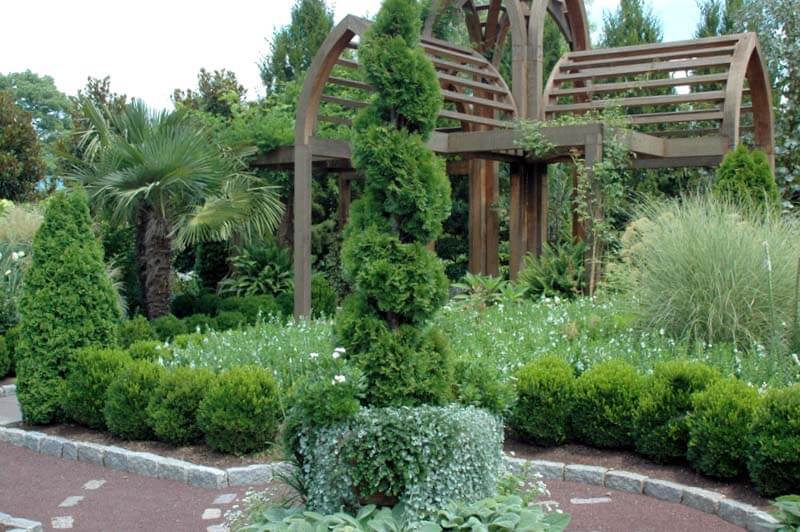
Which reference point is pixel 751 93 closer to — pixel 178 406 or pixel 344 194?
pixel 344 194

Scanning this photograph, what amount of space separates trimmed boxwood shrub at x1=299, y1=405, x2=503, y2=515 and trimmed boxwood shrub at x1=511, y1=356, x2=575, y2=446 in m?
1.54

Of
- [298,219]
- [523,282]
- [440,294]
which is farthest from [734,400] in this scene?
[298,219]

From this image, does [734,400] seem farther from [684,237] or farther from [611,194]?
[611,194]

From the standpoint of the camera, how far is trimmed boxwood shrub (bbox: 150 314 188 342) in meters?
9.56

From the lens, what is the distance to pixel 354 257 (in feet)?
13.9

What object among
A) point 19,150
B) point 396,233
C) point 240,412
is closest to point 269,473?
point 240,412

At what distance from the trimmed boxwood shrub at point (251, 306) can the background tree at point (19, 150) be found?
44.7 feet

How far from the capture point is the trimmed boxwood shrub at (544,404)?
18.2 feet

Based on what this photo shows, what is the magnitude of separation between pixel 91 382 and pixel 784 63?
13.9 m

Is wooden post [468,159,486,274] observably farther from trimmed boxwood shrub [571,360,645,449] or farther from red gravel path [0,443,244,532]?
red gravel path [0,443,244,532]

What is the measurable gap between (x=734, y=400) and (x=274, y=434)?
2.92 m

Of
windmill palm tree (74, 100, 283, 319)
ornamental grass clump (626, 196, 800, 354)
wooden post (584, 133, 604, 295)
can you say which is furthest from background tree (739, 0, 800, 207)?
windmill palm tree (74, 100, 283, 319)

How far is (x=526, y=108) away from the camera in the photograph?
12023 millimetres

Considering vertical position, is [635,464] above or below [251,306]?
below
